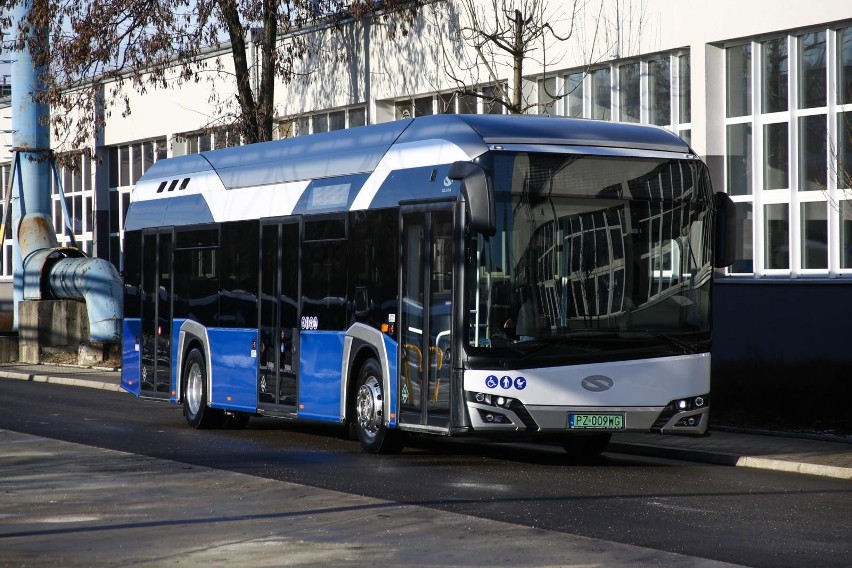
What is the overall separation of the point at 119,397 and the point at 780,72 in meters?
12.4

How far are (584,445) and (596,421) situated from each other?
2.05m

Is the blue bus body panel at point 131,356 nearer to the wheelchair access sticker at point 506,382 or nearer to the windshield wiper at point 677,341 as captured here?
the wheelchair access sticker at point 506,382

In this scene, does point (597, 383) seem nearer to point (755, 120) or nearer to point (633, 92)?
point (755, 120)

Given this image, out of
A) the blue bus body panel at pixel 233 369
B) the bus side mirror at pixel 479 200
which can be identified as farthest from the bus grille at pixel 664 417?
the blue bus body panel at pixel 233 369

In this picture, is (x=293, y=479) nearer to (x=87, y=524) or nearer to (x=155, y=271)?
(x=87, y=524)

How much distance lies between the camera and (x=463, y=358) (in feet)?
47.7

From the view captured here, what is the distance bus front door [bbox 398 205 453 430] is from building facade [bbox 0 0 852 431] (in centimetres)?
494

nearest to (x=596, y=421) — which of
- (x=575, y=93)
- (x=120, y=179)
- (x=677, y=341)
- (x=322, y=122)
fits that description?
(x=677, y=341)

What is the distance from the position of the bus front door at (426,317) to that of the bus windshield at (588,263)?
394mm

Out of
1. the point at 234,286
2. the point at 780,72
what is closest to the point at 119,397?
the point at 234,286

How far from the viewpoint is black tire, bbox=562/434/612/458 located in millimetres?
16562

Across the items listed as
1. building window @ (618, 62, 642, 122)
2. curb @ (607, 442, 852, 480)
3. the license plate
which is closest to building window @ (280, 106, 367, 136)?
building window @ (618, 62, 642, 122)

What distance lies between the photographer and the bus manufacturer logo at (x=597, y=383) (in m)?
14.7

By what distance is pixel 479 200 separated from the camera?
14.1m
